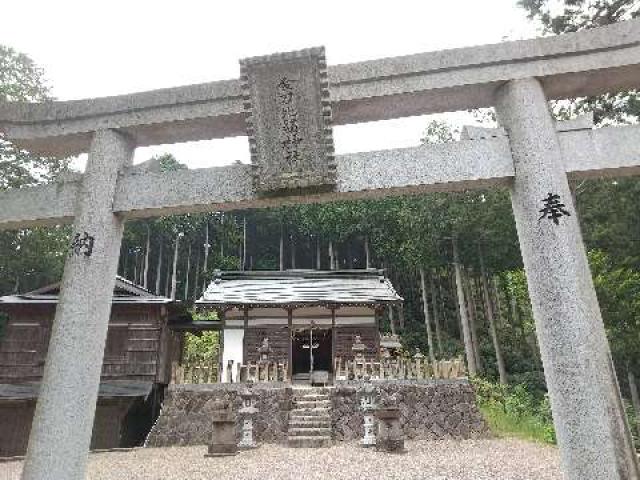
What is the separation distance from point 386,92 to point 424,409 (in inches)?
→ 441

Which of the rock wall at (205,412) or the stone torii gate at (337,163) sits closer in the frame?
the stone torii gate at (337,163)

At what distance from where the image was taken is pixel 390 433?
10406 millimetres

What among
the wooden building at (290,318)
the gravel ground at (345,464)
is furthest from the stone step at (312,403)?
the wooden building at (290,318)

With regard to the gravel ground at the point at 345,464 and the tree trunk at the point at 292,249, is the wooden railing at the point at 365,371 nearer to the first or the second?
the gravel ground at the point at 345,464

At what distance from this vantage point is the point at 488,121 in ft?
59.9

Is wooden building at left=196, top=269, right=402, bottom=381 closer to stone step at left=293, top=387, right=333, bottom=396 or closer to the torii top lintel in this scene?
stone step at left=293, top=387, right=333, bottom=396

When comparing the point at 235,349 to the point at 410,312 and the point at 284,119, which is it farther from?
the point at 410,312

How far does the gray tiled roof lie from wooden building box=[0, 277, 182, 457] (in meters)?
2.35

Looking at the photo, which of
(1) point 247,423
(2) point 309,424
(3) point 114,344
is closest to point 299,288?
(2) point 309,424

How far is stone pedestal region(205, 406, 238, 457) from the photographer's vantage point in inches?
424

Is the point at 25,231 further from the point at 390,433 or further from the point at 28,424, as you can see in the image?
the point at 390,433

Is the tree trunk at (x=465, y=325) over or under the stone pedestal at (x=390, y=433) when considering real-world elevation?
over

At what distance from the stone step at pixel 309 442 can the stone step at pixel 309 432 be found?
35 cm

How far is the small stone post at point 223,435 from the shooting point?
10.8 m
